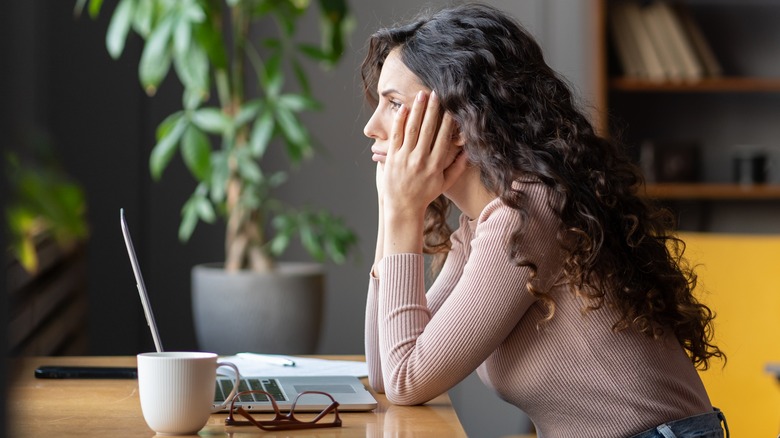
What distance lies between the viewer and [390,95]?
1.20m

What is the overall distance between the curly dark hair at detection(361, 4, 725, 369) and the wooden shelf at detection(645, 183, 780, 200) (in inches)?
67.5

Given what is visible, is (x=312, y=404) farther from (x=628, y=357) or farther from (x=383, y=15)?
(x=383, y=15)

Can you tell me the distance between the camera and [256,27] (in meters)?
3.20

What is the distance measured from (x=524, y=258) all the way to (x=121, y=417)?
0.46 meters

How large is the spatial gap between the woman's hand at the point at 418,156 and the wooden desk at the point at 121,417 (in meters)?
0.24

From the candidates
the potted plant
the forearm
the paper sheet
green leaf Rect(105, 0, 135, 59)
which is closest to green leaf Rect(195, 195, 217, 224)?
the potted plant

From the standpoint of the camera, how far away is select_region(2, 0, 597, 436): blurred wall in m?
2.95

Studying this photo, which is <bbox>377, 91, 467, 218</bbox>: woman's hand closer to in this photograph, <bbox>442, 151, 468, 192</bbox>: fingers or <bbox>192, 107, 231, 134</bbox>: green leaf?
<bbox>442, 151, 468, 192</bbox>: fingers

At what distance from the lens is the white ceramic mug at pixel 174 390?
860 mm

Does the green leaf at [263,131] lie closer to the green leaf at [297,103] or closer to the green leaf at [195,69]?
the green leaf at [297,103]

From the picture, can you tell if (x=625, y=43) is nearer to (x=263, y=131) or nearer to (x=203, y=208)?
(x=263, y=131)

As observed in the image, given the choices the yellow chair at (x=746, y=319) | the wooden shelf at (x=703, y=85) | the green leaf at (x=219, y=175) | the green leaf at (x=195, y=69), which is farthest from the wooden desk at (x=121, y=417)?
the wooden shelf at (x=703, y=85)

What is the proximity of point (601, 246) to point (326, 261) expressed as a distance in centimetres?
227

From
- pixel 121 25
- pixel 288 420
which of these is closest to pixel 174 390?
pixel 288 420
